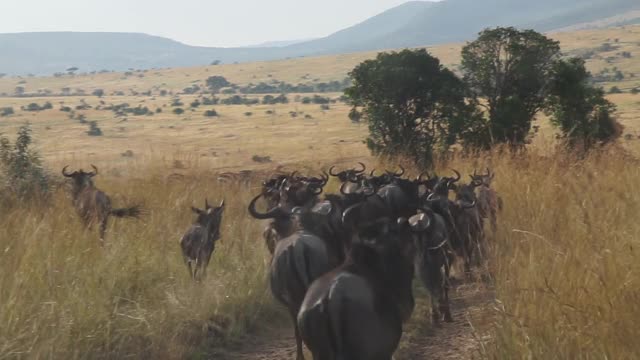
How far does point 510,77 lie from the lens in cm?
1539

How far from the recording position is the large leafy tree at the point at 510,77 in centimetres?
1520

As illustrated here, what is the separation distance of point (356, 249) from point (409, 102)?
12751 mm

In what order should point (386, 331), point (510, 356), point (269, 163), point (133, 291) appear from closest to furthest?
1. point (386, 331)
2. point (510, 356)
3. point (133, 291)
4. point (269, 163)

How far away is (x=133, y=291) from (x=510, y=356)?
388 centimetres

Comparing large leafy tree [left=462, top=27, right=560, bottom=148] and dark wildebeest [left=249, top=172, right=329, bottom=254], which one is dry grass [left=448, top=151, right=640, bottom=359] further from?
large leafy tree [left=462, top=27, right=560, bottom=148]

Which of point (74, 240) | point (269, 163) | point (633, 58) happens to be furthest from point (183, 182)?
point (633, 58)

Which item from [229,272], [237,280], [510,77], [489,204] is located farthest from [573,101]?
[237,280]

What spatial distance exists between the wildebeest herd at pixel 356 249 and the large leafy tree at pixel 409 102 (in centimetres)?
616

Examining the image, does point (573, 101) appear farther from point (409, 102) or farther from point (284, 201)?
point (284, 201)

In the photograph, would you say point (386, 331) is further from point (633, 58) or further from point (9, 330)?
point (633, 58)

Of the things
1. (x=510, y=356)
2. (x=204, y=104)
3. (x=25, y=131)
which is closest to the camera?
(x=510, y=356)

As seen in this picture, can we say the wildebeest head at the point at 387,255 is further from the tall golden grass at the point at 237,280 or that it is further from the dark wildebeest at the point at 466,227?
the dark wildebeest at the point at 466,227

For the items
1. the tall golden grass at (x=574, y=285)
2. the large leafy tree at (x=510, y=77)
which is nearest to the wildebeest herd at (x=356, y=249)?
the tall golden grass at (x=574, y=285)

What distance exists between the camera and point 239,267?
7.89 meters
